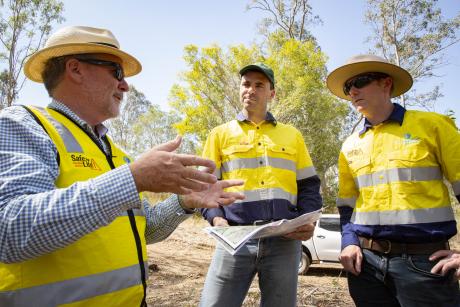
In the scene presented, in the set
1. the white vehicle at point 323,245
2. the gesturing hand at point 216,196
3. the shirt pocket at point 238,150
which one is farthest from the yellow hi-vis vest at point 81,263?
the white vehicle at point 323,245

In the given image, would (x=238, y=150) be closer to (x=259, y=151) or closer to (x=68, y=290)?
(x=259, y=151)

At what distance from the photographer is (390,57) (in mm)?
A: 21984

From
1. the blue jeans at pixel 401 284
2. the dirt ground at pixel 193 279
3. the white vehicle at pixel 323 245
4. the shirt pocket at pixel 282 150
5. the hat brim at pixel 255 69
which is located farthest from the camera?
the white vehicle at pixel 323 245

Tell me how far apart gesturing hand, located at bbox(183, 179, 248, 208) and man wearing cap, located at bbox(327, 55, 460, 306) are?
116cm

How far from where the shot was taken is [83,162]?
162cm

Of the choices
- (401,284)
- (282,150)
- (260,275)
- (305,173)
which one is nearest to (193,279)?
(260,275)

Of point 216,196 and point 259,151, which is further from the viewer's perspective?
point 259,151

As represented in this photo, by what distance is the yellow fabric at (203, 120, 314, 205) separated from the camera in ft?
8.93

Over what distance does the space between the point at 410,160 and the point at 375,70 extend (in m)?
0.80

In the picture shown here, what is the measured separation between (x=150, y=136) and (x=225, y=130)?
4125 cm

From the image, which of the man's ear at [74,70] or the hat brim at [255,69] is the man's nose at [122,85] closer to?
the man's ear at [74,70]

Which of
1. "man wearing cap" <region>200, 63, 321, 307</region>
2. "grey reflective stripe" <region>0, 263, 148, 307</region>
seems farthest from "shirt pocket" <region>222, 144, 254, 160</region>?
"grey reflective stripe" <region>0, 263, 148, 307</region>

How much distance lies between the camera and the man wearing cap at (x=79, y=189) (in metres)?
1.18

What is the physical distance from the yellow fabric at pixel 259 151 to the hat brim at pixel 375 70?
58 cm
